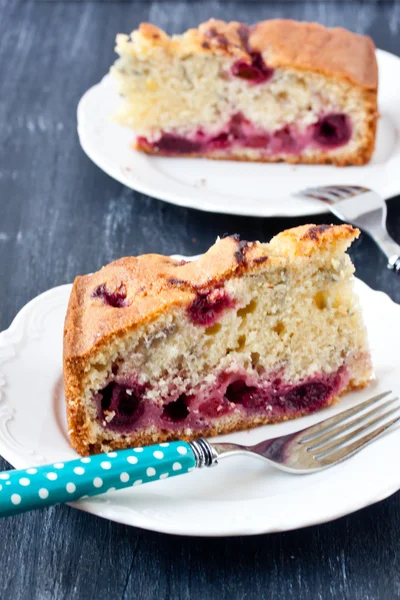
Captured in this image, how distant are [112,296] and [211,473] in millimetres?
606

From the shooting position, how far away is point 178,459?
2.19 metres

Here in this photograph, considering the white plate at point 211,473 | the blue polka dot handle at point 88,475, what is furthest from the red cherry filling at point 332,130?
the blue polka dot handle at point 88,475

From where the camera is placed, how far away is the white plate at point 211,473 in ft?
7.01

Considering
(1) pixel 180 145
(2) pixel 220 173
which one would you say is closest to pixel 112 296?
(2) pixel 220 173

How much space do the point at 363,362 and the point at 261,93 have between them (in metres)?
1.90

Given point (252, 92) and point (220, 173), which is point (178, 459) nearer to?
point (220, 173)

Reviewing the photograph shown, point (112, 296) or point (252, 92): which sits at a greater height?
point (112, 296)

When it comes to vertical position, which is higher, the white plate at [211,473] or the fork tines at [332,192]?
the white plate at [211,473]

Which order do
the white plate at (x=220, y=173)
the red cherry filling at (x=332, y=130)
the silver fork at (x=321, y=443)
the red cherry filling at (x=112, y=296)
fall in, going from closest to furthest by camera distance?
the silver fork at (x=321, y=443) → the red cherry filling at (x=112, y=296) → the white plate at (x=220, y=173) → the red cherry filling at (x=332, y=130)

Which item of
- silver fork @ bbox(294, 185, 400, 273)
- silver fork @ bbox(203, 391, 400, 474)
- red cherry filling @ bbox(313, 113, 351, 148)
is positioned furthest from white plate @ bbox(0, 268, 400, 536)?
red cherry filling @ bbox(313, 113, 351, 148)

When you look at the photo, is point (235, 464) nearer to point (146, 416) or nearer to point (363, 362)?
point (146, 416)

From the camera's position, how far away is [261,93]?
13.6ft

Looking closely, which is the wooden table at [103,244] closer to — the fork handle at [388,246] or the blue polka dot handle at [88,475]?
the fork handle at [388,246]

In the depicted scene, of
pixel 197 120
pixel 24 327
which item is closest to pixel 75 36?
pixel 197 120
